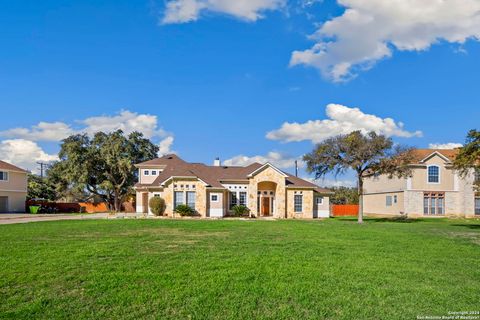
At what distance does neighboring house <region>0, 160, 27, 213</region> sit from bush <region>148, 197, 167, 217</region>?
21.7 m

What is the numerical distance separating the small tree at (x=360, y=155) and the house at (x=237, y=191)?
623 cm

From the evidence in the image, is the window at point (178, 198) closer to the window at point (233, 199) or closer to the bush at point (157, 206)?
the bush at point (157, 206)

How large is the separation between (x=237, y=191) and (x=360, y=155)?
12.5 metres

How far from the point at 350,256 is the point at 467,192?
125ft

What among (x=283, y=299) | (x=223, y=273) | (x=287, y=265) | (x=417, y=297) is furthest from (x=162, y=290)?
(x=417, y=297)

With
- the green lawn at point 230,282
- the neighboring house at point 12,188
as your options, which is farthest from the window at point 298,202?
the neighboring house at point 12,188

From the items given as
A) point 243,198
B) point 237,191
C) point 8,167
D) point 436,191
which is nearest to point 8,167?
point 8,167

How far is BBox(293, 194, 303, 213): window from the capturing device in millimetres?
39875

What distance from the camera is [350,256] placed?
12.3m

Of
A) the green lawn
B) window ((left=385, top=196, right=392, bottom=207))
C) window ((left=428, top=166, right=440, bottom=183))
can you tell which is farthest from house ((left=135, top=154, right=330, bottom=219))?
the green lawn

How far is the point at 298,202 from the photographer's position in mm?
40031

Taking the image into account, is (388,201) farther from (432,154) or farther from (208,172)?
(208,172)

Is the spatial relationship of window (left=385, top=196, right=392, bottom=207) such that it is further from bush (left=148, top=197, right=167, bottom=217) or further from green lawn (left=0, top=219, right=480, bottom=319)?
green lawn (left=0, top=219, right=480, bottom=319)

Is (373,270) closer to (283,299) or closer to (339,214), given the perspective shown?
(283,299)
